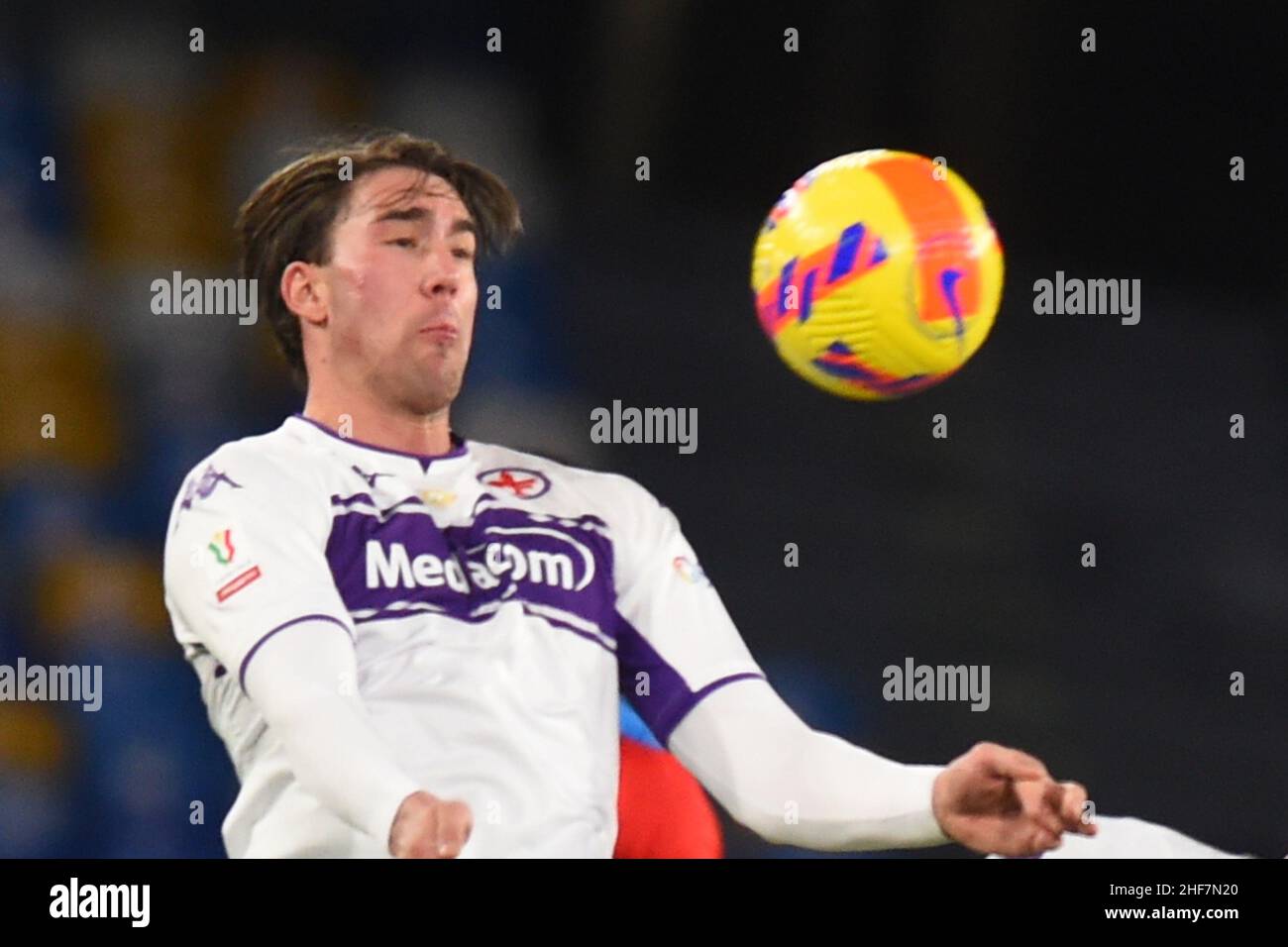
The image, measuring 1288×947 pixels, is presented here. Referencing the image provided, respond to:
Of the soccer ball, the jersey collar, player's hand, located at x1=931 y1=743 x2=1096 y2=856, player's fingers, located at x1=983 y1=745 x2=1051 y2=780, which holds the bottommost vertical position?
player's hand, located at x1=931 y1=743 x2=1096 y2=856

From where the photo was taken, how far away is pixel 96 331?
367cm

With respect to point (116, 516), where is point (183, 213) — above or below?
above

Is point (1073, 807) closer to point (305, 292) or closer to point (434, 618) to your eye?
point (434, 618)

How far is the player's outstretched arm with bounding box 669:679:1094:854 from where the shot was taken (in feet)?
10.5

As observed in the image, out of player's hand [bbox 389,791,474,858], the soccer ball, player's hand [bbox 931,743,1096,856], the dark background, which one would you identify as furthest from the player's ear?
player's hand [bbox 931,743,1096,856]

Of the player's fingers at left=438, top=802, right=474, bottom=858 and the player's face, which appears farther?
the player's face

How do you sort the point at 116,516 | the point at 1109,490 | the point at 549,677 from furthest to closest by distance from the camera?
the point at 1109,490 → the point at 116,516 → the point at 549,677

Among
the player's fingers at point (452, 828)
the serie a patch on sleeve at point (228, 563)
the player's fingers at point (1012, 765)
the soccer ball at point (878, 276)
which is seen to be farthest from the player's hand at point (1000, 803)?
the serie a patch on sleeve at point (228, 563)

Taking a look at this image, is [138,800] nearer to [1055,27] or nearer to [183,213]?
[183,213]

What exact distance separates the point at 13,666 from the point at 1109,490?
1960 mm

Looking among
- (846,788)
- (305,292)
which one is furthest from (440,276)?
(846,788)

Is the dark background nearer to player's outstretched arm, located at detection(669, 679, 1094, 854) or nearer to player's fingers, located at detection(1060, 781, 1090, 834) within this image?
player's outstretched arm, located at detection(669, 679, 1094, 854)

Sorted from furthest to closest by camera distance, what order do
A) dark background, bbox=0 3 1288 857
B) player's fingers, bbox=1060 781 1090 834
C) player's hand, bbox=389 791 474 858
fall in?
dark background, bbox=0 3 1288 857
player's fingers, bbox=1060 781 1090 834
player's hand, bbox=389 791 474 858
